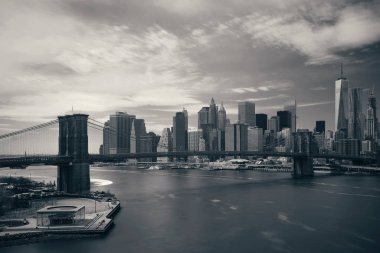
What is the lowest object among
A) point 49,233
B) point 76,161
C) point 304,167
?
point 304,167

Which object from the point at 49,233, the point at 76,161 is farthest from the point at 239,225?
the point at 76,161

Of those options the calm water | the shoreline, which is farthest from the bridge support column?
the shoreline

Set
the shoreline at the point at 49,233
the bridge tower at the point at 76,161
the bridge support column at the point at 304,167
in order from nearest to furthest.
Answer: the shoreline at the point at 49,233 < the bridge tower at the point at 76,161 < the bridge support column at the point at 304,167

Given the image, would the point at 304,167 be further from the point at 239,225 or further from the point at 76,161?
the point at 239,225

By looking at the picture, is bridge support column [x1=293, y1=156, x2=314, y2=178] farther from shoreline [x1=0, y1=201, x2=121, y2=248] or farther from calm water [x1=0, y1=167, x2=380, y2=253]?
shoreline [x1=0, y1=201, x2=121, y2=248]

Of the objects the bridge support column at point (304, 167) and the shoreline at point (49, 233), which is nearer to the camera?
the shoreline at point (49, 233)

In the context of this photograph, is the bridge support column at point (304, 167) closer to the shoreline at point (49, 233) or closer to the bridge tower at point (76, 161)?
the bridge tower at point (76, 161)

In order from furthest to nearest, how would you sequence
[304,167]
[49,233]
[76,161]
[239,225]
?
[304,167] → [76,161] → [239,225] → [49,233]

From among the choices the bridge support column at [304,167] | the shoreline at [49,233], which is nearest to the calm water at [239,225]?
the shoreline at [49,233]
